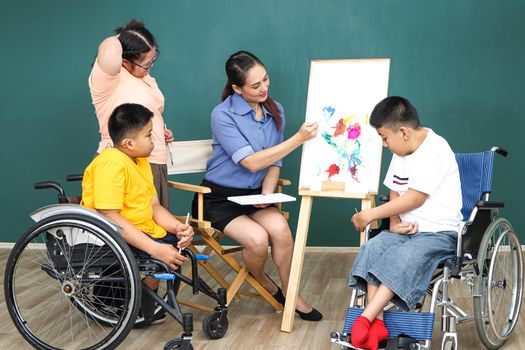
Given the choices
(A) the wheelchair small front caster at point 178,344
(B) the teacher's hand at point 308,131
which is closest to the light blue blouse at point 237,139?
(B) the teacher's hand at point 308,131

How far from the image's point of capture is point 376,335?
2924 millimetres

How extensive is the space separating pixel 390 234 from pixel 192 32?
2.29m

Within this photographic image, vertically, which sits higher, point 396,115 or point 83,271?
point 396,115

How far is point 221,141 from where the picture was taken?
3.79 metres

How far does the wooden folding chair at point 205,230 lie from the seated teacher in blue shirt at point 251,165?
0.05 m

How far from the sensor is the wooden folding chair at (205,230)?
3678mm

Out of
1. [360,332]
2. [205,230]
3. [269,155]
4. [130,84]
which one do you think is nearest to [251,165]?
[269,155]

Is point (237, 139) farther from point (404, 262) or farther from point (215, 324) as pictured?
point (404, 262)

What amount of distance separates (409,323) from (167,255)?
964mm

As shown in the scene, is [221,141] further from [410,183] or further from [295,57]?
[295,57]

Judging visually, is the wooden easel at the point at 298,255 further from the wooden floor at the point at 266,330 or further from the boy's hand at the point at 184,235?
the boy's hand at the point at 184,235

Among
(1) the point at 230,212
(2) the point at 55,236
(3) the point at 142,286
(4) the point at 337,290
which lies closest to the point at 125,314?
(3) the point at 142,286

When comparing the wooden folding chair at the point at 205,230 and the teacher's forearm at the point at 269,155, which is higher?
the teacher's forearm at the point at 269,155

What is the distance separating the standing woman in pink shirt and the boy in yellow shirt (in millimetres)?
283
